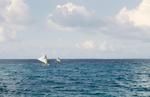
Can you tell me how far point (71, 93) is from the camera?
58.8 metres

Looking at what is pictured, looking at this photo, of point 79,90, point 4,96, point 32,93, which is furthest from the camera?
point 79,90

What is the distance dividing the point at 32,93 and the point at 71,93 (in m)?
6.34

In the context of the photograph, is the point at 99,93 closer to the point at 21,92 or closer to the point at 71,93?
the point at 71,93

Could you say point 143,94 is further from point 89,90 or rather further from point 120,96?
point 89,90

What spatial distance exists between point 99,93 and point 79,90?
17.2 ft

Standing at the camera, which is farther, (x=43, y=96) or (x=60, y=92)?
(x=60, y=92)

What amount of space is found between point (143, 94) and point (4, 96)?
2198 centimetres

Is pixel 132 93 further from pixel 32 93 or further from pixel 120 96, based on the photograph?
pixel 32 93

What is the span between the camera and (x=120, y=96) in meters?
55.4

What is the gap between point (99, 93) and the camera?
194 ft

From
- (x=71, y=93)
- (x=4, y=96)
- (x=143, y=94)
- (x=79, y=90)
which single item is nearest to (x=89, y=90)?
(x=79, y=90)

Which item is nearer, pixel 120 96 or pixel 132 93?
pixel 120 96

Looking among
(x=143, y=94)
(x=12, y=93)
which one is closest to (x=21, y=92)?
(x=12, y=93)

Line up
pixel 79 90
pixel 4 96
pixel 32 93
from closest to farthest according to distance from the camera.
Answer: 1. pixel 4 96
2. pixel 32 93
3. pixel 79 90
